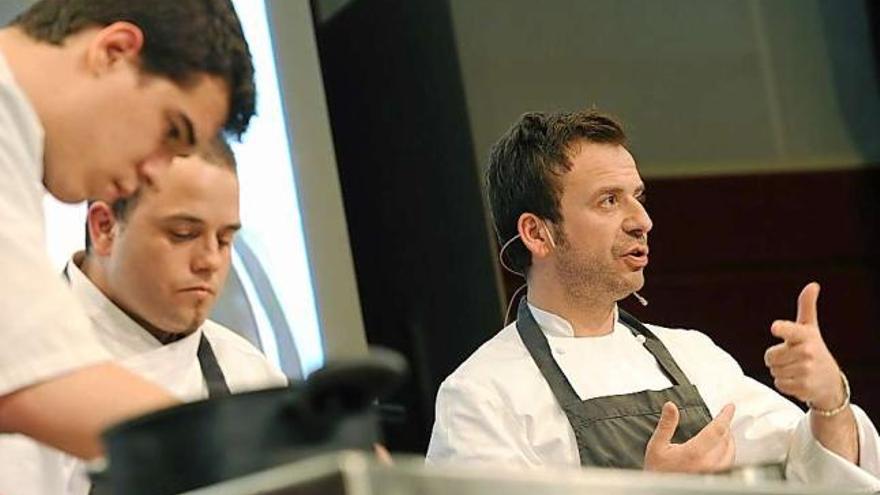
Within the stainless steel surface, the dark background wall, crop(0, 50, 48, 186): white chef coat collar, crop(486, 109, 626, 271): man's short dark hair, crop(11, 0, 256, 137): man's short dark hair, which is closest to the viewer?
the stainless steel surface

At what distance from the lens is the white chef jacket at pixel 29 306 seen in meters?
0.88

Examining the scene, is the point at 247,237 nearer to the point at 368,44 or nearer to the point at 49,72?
the point at 368,44

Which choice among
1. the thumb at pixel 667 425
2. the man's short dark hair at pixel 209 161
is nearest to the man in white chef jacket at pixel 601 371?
the thumb at pixel 667 425

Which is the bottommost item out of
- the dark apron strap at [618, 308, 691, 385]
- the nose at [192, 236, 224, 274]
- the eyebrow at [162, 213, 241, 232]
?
the dark apron strap at [618, 308, 691, 385]

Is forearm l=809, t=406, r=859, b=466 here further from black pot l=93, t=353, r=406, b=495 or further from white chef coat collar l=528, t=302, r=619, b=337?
black pot l=93, t=353, r=406, b=495

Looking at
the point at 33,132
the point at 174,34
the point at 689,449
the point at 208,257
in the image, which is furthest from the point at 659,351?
the point at 33,132

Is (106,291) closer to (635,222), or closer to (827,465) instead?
(635,222)

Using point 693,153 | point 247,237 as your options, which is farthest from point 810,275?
point 247,237

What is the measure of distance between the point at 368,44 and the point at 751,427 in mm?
693

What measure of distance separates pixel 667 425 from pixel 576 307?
0.69 feet

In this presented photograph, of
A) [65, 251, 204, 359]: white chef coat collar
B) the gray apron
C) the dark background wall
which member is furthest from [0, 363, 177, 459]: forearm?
the dark background wall

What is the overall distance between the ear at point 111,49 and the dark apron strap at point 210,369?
541 mm

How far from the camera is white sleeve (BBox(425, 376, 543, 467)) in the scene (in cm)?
157

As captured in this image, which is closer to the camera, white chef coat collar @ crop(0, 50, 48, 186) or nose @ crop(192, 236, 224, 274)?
white chef coat collar @ crop(0, 50, 48, 186)
